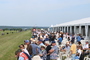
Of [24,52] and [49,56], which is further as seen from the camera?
[49,56]

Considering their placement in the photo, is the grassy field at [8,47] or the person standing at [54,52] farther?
the grassy field at [8,47]

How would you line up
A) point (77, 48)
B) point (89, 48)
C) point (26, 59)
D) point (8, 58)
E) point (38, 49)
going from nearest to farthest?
point (26, 59)
point (38, 49)
point (77, 48)
point (89, 48)
point (8, 58)

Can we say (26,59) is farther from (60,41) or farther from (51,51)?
(60,41)

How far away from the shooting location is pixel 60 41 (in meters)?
14.5

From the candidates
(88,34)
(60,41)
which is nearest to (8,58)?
(60,41)

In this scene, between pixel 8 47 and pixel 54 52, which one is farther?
pixel 8 47

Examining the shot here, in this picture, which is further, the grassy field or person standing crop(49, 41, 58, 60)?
the grassy field

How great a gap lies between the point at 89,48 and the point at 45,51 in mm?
3024

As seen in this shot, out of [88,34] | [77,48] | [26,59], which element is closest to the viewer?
[26,59]

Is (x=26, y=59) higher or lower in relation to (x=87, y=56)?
higher

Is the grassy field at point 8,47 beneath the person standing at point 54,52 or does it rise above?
beneath

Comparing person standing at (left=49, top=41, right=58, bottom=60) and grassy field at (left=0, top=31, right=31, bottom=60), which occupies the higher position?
person standing at (left=49, top=41, right=58, bottom=60)

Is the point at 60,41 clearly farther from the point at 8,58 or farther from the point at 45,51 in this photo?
the point at 45,51

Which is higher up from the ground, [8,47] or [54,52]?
[54,52]
